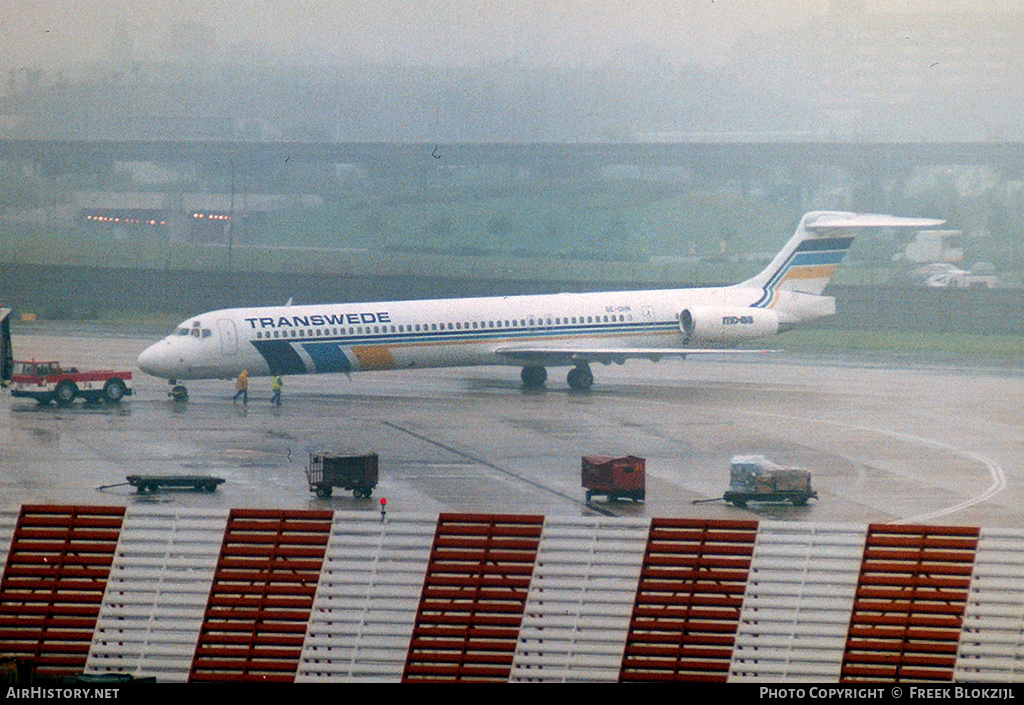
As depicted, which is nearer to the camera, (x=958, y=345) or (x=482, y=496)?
(x=482, y=496)

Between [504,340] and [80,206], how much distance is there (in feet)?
237

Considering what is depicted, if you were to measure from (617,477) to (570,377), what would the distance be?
20.8m

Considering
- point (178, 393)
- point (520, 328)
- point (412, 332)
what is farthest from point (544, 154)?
point (178, 393)

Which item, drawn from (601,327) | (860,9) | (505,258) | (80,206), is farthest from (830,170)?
(601,327)

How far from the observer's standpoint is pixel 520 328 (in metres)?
49.3

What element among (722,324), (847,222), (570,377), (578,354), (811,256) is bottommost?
(570,377)

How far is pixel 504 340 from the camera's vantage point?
49062 millimetres

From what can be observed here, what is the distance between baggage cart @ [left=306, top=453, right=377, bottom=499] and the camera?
96.2ft

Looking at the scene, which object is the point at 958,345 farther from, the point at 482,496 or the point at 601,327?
the point at 482,496

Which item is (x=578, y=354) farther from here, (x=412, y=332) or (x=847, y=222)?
(x=847, y=222)

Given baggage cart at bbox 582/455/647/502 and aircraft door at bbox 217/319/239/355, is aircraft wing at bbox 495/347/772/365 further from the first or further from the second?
baggage cart at bbox 582/455/647/502

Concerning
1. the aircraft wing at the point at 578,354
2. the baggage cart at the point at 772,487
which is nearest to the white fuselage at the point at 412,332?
the aircraft wing at the point at 578,354

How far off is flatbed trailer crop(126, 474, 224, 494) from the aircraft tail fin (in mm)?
28802

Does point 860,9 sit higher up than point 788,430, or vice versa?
point 860,9
